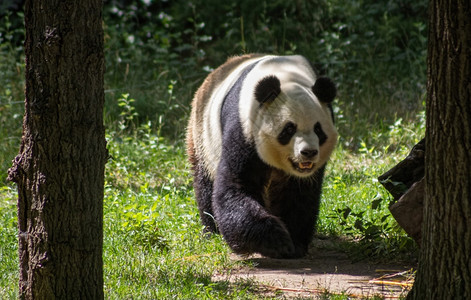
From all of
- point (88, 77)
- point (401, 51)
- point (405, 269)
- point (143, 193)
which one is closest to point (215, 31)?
point (401, 51)

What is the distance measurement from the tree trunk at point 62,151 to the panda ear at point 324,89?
8.10ft

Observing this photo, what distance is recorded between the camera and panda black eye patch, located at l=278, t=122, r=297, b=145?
220 inches

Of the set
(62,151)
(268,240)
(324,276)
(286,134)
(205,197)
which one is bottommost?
(324,276)

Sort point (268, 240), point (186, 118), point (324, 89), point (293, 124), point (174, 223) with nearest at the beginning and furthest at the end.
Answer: point (268, 240), point (293, 124), point (324, 89), point (174, 223), point (186, 118)

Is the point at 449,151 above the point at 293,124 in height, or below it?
below

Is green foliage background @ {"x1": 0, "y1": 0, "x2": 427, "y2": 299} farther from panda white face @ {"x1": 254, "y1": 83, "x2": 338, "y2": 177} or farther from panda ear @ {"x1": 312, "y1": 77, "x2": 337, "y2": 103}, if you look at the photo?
panda ear @ {"x1": 312, "y1": 77, "x2": 337, "y2": 103}

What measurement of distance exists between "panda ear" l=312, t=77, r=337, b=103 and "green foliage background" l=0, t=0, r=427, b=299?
2.87 feet

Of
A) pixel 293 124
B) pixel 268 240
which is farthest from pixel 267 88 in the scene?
pixel 268 240

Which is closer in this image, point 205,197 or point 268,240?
point 268,240

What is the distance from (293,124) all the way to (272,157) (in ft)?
1.08

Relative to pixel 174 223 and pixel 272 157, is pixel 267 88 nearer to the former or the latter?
pixel 272 157

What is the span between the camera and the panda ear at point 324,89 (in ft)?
18.5

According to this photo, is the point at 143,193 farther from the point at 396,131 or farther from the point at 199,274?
the point at 396,131

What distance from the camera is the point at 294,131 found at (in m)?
5.57
